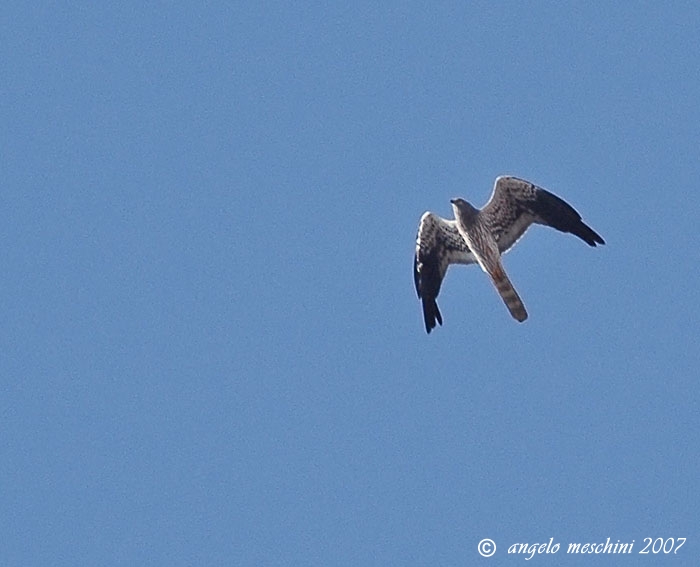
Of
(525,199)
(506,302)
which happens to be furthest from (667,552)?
(525,199)

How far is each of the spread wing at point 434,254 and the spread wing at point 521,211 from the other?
Answer: 2.42 ft

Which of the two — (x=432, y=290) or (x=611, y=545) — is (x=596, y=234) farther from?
(x=611, y=545)

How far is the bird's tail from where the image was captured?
21.4m

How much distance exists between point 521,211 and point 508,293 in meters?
1.56

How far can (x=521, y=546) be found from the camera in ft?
68.1

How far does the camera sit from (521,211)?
877 inches

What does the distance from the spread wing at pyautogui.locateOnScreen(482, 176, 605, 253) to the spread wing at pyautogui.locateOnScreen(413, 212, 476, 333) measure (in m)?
0.74

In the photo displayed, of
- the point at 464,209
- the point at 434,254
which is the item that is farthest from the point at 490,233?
the point at 434,254

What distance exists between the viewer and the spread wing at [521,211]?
2178 centimetres

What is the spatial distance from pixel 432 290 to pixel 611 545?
5.24 m

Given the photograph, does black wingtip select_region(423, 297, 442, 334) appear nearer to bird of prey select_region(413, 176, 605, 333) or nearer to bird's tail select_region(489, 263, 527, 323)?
bird of prey select_region(413, 176, 605, 333)

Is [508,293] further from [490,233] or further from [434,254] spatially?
[434,254]

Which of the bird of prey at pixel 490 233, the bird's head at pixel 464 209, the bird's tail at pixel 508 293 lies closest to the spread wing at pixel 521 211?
the bird of prey at pixel 490 233

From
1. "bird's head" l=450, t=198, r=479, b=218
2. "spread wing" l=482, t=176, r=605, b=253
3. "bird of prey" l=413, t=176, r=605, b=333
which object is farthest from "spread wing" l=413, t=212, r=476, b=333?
"spread wing" l=482, t=176, r=605, b=253
